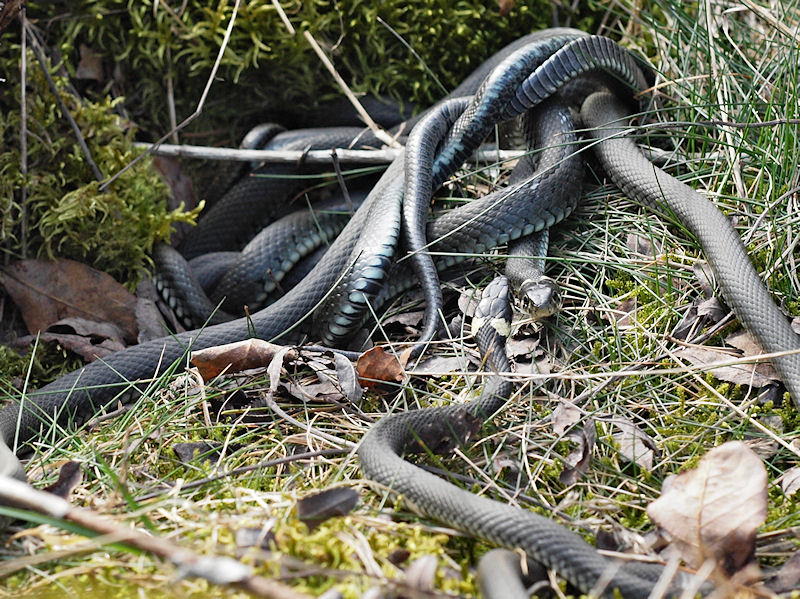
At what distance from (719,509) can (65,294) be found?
3.93 metres

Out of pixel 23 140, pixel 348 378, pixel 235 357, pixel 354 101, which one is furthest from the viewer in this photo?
pixel 354 101

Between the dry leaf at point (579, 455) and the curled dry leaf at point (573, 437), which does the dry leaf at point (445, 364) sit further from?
the dry leaf at point (579, 455)

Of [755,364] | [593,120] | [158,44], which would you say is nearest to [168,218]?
[158,44]

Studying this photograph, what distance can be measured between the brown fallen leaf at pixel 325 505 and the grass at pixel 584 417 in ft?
0.11

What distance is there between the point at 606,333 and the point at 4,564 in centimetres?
269

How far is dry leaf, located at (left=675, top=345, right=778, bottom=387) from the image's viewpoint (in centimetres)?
327

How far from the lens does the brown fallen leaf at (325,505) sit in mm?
2416

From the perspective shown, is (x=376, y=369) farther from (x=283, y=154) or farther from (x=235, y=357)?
(x=283, y=154)

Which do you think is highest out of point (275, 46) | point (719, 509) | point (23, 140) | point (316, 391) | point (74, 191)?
point (275, 46)

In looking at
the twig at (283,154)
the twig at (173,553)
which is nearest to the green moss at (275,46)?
the twig at (283,154)

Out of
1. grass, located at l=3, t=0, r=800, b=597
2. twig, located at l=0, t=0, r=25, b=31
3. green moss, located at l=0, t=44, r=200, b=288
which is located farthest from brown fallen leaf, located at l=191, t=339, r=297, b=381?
twig, located at l=0, t=0, r=25, b=31

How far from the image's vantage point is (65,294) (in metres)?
4.63

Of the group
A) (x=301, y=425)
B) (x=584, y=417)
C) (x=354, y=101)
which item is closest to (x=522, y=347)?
(x=584, y=417)

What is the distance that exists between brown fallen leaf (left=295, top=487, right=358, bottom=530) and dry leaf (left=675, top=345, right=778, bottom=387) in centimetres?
168
